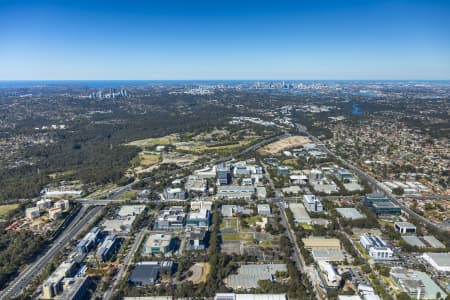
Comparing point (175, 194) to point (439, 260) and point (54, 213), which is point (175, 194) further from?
point (439, 260)

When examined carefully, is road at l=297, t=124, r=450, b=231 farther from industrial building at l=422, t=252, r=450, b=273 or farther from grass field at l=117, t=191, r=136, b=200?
grass field at l=117, t=191, r=136, b=200

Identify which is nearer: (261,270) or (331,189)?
(261,270)

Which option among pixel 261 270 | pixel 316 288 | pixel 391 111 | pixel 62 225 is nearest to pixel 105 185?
pixel 62 225

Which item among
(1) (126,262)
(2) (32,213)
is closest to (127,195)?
(2) (32,213)

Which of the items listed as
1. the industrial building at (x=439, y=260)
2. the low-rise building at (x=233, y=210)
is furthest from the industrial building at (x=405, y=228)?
the low-rise building at (x=233, y=210)

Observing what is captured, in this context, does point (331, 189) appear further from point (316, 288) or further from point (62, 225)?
point (62, 225)

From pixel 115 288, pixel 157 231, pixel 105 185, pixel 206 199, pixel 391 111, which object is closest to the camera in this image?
pixel 115 288

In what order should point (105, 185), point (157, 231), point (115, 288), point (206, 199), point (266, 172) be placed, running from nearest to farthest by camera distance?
1. point (115, 288)
2. point (157, 231)
3. point (206, 199)
4. point (105, 185)
5. point (266, 172)

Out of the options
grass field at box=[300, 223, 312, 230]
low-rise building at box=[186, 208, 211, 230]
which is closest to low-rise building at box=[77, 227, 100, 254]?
low-rise building at box=[186, 208, 211, 230]
